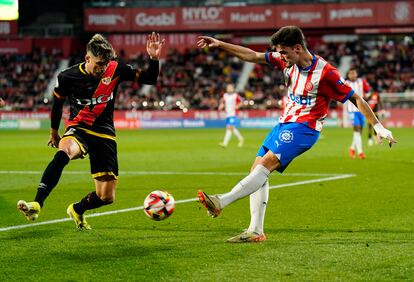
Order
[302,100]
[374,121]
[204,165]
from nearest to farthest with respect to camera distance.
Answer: [374,121], [302,100], [204,165]

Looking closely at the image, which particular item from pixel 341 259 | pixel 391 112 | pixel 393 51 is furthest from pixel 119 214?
pixel 393 51

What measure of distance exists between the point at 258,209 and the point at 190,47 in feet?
178

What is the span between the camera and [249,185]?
350 inches

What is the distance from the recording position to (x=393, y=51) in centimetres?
5900

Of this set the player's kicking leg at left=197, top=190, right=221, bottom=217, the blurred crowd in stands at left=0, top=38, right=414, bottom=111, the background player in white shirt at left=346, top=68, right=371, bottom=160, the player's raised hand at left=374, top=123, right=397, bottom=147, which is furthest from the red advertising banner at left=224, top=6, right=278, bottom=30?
the player's kicking leg at left=197, top=190, right=221, bottom=217

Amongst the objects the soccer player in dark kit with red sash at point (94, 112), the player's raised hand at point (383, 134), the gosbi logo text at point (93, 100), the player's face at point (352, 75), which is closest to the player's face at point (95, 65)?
the soccer player in dark kit with red sash at point (94, 112)

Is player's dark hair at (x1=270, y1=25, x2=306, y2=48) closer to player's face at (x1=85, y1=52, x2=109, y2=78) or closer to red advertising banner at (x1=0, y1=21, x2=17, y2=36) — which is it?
player's face at (x1=85, y1=52, x2=109, y2=78)

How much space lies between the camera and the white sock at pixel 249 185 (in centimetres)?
874

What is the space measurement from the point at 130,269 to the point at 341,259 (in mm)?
2022

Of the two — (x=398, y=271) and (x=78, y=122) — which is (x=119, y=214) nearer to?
(x=78, y=122)

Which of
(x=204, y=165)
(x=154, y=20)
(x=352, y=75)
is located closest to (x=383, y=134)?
(x=204, y=165)

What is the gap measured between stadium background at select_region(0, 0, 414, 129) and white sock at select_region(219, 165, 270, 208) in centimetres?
4388

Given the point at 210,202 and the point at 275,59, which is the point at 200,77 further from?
the point at 210,202

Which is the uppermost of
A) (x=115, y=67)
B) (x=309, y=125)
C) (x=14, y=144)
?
(x=115, y=67)
